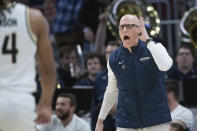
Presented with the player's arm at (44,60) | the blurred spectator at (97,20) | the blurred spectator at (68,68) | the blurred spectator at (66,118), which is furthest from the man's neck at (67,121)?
the player's arm at (44,60)

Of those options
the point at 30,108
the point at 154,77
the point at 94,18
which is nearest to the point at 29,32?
the point at 30,108

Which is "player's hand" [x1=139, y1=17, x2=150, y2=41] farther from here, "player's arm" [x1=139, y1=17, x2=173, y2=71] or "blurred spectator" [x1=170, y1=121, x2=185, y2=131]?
"blurred spectator" [x1=170, y1=121, x2=185, y2=131]

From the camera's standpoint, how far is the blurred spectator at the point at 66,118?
10.1 metres

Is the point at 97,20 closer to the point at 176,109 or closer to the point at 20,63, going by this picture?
the point at 176,109

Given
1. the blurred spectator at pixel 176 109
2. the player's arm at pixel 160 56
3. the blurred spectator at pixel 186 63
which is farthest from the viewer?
the blurred spectator at pixel 186 63

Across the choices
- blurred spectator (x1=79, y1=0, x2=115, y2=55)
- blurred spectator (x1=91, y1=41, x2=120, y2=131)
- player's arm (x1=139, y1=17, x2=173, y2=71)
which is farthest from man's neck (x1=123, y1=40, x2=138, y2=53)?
blurred spectator (x1=79, y1=0, x2=115, y2=55)

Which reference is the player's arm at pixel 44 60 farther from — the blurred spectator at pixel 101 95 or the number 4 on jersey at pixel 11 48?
the blurred spectator at pixel 101 95

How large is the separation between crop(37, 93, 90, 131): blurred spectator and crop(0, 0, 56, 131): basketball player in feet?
14.9

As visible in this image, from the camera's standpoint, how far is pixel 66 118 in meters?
10.3

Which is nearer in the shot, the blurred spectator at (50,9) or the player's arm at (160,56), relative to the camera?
the player's arm at (160,56)

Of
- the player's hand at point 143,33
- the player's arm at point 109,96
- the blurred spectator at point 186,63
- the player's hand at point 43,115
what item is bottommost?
the blurred spectator at point 186,63

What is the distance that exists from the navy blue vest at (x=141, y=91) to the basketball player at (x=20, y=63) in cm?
211

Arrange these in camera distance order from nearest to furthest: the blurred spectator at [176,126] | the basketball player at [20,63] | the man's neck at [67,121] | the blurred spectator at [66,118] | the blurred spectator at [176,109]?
the basketball player at [20,63] < the blurred spectator at [176,126] < the blurred spectator at [176,109] < the blurred spectator at [66,118] < the man's neck at [67,121]

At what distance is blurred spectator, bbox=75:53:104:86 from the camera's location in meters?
11.7
